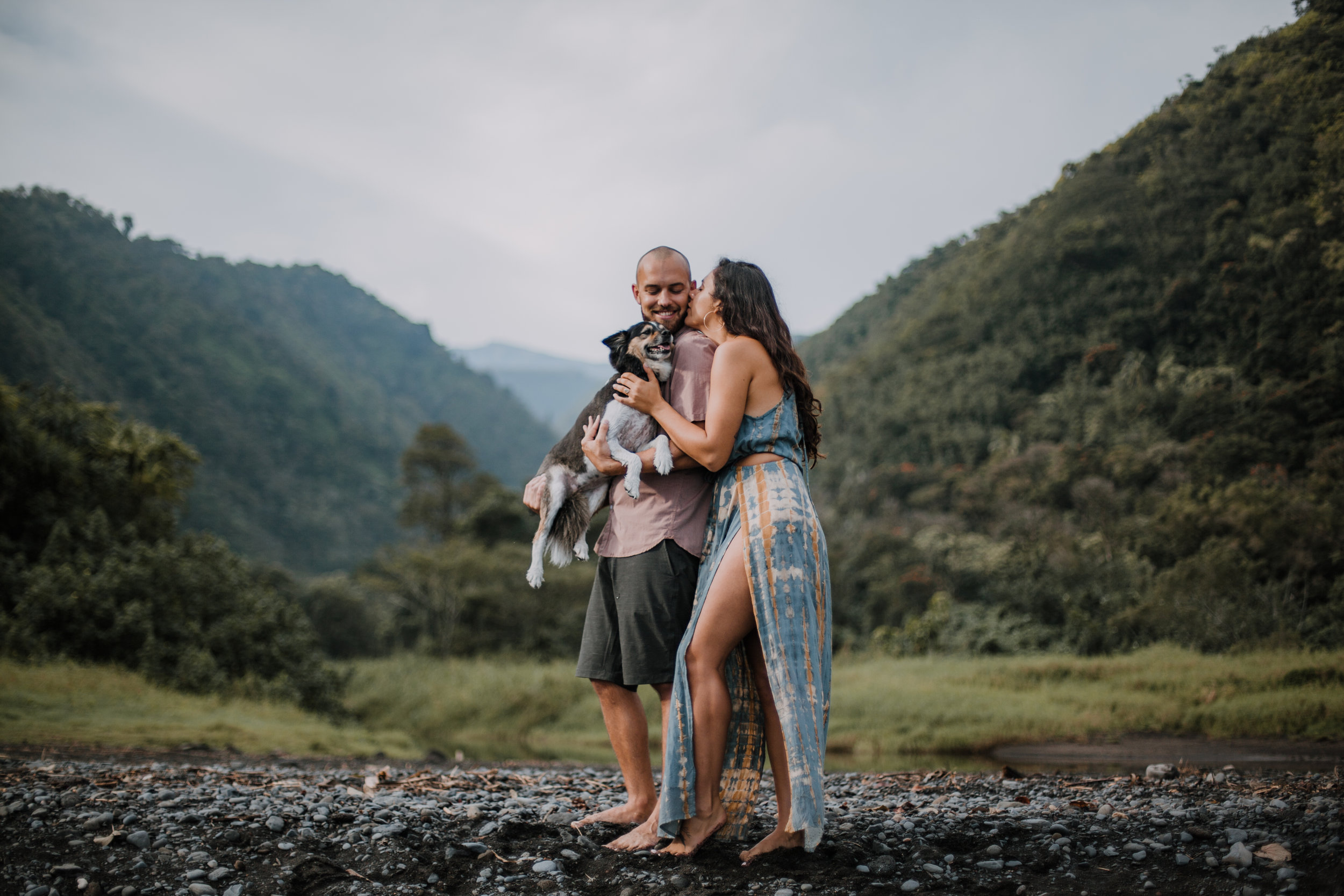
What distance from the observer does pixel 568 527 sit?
12.9ft

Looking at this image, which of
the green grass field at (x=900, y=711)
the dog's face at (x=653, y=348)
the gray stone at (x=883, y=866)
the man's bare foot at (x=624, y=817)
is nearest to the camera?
the gray stone at (x=883, y=866)

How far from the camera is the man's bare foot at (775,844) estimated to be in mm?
3273

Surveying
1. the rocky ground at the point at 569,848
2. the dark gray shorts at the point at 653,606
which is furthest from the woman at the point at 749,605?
the rocky ground at the point at 569,848

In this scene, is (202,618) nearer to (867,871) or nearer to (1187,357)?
(867,871)

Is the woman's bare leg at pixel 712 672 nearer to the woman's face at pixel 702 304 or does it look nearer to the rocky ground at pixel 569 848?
the rocky ground at pixel 569 848

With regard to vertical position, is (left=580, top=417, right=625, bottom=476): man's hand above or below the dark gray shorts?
above

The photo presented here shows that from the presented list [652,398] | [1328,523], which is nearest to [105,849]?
[652,398]

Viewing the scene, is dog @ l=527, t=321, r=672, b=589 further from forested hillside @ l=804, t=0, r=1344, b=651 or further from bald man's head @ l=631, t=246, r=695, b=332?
forested hillside @ l=804, t=0, r=1344, b=651

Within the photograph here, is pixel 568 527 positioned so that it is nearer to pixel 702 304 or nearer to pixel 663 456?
pixel 663 456

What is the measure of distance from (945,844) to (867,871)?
63 centimetres

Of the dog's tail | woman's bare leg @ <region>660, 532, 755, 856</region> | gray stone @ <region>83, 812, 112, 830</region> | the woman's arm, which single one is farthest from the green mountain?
woman's bare leg @ <region>660, 532, 755, 856</region>

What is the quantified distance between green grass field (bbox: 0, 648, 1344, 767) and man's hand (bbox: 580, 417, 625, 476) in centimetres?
862

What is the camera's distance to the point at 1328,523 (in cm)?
1032

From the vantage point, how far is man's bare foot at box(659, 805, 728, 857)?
3316mm
